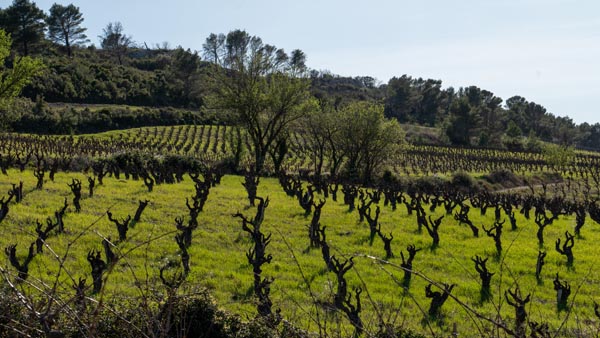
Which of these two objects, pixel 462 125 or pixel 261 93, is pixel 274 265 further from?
pixel 462 125

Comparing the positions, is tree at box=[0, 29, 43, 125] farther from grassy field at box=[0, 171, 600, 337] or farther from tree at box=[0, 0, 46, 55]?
tree at box=[0, 0, 46, 55]

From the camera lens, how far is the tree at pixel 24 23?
87062mm

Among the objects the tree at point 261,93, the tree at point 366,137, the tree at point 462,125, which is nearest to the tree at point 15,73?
the tree at point 261,93

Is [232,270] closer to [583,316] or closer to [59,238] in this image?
[59,238]

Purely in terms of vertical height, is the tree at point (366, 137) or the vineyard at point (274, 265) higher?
the tree at point (366, 137)

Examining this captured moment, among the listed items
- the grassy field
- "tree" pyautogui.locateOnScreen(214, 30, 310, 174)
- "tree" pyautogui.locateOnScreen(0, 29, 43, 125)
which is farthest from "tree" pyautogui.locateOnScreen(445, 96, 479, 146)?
"tree" pyautogui.locateOnScreen(0, 29, 43, 125)

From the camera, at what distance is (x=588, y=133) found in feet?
566

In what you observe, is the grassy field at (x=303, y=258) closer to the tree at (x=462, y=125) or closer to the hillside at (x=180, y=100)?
the hillside at (x=180, y=100)

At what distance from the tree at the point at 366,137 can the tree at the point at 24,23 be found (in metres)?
72.6

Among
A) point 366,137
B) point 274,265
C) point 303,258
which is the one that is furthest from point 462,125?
point 274,265

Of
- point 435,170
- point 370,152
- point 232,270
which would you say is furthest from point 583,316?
point 435,170

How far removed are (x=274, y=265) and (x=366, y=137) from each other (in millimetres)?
33924

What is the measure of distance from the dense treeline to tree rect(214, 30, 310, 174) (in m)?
2.25

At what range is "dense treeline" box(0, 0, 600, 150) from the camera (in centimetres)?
9131
